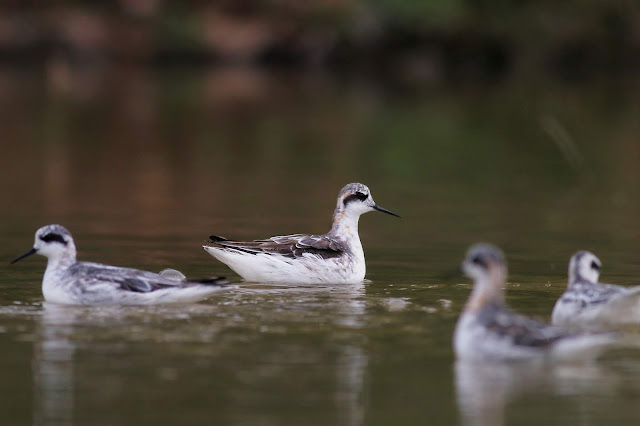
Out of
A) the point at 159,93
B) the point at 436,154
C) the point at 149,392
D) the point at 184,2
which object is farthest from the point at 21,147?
the point at 184,2

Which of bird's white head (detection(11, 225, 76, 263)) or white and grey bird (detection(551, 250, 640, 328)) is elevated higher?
bird's white head (detection(11, 225, 76, 263))

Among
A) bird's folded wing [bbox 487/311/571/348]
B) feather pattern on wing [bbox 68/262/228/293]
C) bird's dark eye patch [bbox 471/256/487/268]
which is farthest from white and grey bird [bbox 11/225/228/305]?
bird's folded wing [bbox 487/311/571/348]

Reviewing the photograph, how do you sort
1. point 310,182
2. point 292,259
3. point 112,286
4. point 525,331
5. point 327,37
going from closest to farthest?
point 525,331, point 112,286, point 292,259, point 310,182, point 327,37

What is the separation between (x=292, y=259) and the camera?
1591 cm

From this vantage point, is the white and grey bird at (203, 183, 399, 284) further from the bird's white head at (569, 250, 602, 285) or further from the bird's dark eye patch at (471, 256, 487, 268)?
the bird's dark eye patch at (471, 256, 487, 268)

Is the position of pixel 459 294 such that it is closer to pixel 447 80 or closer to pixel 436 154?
pixel 436 154

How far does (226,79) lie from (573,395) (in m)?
53.1

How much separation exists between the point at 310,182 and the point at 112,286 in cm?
1461

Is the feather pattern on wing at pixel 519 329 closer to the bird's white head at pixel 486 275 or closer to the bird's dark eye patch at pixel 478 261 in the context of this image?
the bird's white head at pixel 486 275

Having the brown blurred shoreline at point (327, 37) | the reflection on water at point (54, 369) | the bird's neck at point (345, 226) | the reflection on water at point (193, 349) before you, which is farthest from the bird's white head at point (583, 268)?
the brown blurred shoreline at point (327, 37)

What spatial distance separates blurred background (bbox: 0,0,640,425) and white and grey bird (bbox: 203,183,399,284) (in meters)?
0.40

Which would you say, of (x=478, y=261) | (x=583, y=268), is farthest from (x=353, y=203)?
(x=478, y=261)

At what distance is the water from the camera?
10.2 m

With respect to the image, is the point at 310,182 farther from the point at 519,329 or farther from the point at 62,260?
the point at 519,329
